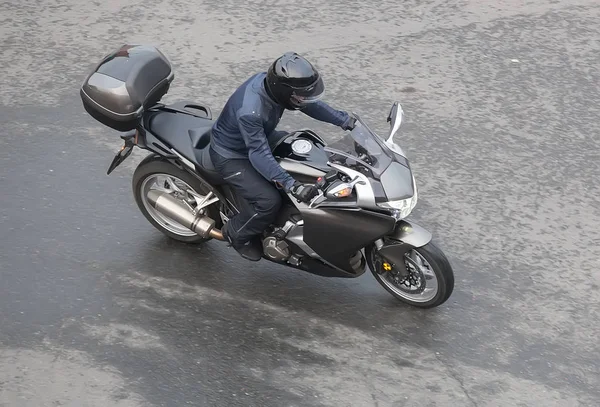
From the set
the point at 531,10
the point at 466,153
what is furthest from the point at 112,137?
the point at 531,10

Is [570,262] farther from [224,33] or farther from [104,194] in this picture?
[224,33]

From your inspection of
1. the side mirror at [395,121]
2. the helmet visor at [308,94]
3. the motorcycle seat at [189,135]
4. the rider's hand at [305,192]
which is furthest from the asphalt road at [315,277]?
Answer: the helmet visor at [308,94]

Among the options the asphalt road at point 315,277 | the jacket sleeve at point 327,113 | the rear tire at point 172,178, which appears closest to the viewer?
the asphalt road at point 315,277

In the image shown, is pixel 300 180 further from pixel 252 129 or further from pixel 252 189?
pixel 252 129

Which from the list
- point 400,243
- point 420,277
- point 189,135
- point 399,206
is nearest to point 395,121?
point 399,206

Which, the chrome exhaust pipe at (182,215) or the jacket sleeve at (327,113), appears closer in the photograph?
the jacket sleeve at (327,113)

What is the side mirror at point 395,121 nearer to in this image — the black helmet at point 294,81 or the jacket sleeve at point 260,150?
the black helmet at point 294,81

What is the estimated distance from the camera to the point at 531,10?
1002 centimetres

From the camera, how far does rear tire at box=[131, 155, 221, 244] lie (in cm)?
654

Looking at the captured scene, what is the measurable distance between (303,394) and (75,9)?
6053mm

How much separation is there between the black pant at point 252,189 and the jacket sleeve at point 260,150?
0.23 meters

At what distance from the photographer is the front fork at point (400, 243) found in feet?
19.4

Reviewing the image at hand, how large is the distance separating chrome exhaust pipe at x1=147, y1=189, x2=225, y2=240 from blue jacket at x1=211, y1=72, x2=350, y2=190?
69cm

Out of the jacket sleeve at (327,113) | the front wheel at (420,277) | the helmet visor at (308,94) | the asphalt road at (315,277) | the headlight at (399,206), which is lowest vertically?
the asphalt road at (315,277)
